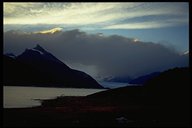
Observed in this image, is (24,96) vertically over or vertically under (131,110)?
under

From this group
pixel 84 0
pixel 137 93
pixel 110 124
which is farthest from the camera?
pixel 137 93

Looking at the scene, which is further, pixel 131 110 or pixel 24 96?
pixel 24 96

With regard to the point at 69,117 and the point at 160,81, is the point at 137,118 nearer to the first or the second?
the point at 69,117

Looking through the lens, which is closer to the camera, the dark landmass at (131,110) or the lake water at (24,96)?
the dark landmass at (131,110)

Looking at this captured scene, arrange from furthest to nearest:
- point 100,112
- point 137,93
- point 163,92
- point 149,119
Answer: point 137,93, point 163,92, point 100,112, point 149,119

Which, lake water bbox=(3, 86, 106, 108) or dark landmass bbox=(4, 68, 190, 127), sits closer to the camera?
dark landmass bbox=(4, 68, 190, 127)

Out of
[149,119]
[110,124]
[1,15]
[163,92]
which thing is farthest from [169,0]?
[163,92]

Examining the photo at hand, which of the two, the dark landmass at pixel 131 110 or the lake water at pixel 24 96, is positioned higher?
the dark landmass at pixel 131 110

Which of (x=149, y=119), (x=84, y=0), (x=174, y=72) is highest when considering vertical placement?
(x=84, y=0)
